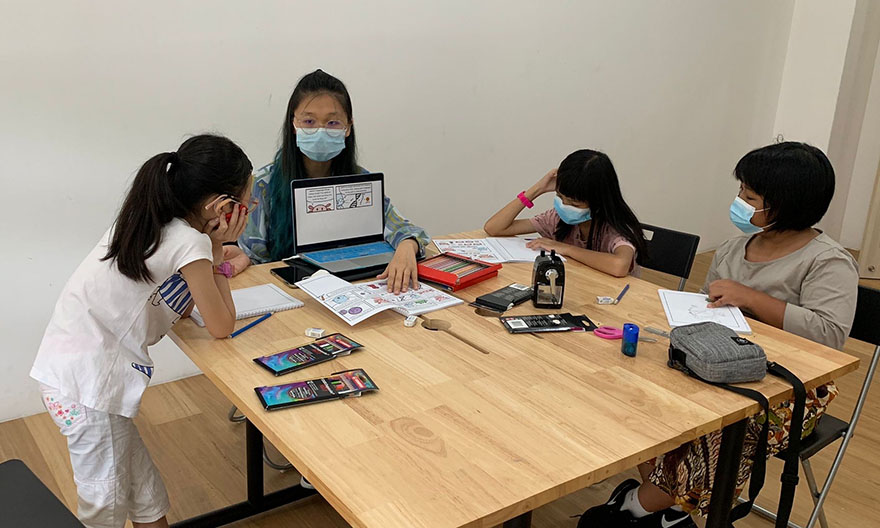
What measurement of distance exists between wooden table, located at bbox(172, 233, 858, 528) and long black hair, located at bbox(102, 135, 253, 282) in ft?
0.79

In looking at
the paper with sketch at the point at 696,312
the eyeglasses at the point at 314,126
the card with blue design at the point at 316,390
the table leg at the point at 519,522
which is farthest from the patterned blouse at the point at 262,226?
the table leg at the point at 519,522

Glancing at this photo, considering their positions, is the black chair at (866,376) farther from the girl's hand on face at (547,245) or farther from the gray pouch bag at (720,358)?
the girl's hand on face at (547,245)

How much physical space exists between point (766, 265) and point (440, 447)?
4.12 ft

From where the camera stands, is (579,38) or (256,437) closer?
(256,437)

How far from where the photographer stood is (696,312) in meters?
1.90

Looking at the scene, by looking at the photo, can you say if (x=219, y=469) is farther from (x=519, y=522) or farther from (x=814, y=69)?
(x=814, y=69)

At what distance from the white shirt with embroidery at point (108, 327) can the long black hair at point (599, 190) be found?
1.19 m

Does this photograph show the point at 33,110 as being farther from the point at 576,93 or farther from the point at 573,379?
the point at 576,93

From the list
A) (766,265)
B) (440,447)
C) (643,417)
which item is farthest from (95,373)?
(766,265)

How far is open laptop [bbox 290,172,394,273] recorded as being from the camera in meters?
2.07

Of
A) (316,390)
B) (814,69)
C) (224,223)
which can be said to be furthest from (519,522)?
(814,69)

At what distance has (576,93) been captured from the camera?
4.07m

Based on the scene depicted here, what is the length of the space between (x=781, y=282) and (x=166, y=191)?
1.59 metres

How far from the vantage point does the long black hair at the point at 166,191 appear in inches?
61.6
